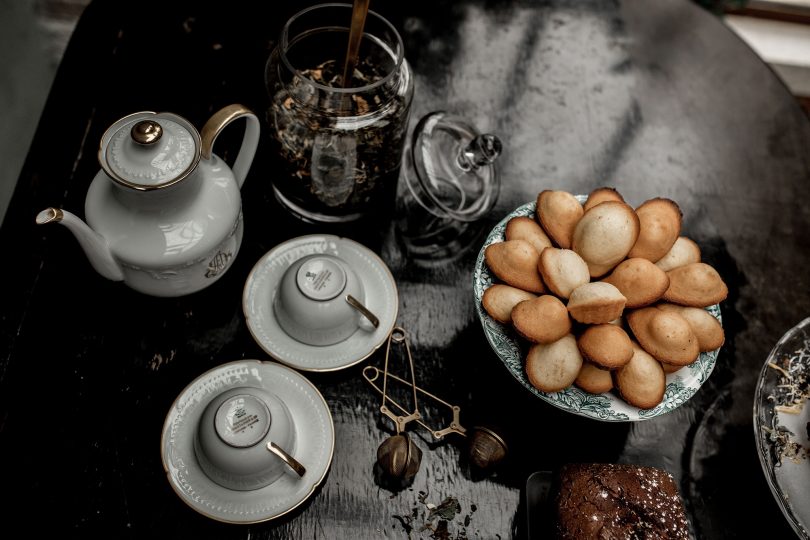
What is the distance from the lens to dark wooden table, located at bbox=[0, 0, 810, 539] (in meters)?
0.67

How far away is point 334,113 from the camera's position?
0.69 meters

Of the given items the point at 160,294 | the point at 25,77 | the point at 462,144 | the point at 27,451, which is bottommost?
the point at 25,77

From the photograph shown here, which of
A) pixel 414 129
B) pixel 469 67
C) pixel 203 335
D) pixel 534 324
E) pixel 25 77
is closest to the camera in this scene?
pixel 534 324

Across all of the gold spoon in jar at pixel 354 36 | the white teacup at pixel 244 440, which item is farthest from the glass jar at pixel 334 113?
the white teacup at pixel 244 440

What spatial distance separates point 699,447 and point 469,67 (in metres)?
0.60

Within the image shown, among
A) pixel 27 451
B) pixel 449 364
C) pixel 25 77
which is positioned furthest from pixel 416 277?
pixel 25 77

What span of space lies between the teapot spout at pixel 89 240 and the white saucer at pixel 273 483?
0.46 ft

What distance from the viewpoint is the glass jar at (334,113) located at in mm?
702

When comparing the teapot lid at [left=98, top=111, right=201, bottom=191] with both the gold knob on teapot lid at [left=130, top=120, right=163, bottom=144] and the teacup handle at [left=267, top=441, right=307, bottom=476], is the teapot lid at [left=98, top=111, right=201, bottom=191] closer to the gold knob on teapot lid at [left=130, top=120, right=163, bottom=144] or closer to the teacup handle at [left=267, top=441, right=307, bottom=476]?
the gold knob on teapot lid at [left=130, top=120, right=163, bottom=144]

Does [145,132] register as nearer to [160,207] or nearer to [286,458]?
[160,207]

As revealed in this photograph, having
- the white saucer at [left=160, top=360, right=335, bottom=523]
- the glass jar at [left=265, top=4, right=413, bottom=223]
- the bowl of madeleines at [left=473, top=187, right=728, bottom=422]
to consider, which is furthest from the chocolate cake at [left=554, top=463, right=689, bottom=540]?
the glass jar at [left=265, top=4, right=413, bottom=223]

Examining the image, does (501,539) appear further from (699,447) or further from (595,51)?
(595,51)

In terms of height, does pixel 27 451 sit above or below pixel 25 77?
above

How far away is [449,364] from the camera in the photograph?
2.49ft
